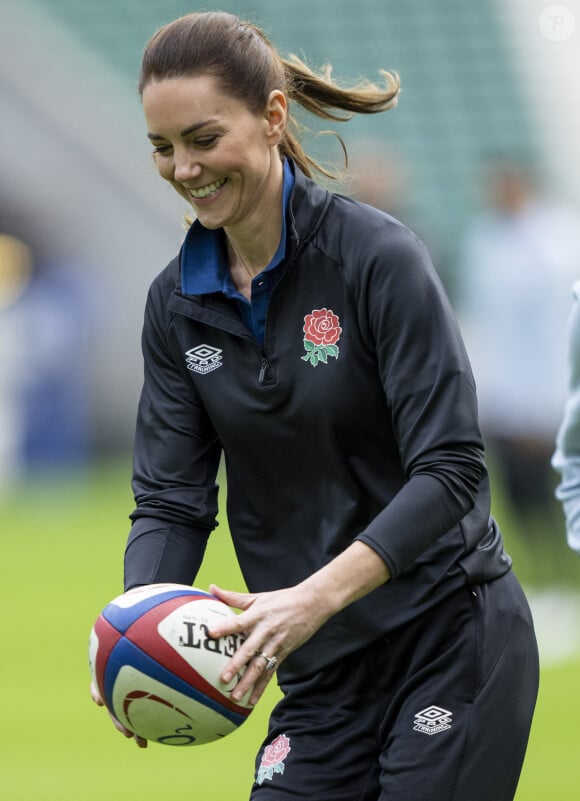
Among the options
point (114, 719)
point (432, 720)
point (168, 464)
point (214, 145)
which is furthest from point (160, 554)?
point (214, 145)

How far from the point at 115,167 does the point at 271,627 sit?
50.3 feet

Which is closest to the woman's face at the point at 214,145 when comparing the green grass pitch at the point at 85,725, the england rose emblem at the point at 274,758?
the england rose emblem at the point at 274,758

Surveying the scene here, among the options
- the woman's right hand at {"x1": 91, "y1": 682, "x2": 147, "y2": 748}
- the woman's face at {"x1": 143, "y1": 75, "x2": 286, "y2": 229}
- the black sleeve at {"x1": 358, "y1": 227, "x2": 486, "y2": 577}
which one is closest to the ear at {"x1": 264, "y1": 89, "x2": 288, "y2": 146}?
the woman's face at {"x1": 143, "y1": 75, "x2": 286, "y2": 229}

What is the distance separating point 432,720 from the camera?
3275 millimetres

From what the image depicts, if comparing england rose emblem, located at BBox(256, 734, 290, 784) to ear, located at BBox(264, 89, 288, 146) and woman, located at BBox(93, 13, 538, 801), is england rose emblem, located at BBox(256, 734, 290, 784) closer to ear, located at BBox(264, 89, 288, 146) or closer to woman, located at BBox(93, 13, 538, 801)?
woman, located at BBox(93, 13, 538, 801)

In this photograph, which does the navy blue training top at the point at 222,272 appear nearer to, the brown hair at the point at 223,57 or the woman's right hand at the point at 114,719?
the brown hair at the point at 223,57

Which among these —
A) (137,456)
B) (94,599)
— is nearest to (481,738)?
(137,456)

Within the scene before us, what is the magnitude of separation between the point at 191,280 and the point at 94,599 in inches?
266

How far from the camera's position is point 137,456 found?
3715 millimetres

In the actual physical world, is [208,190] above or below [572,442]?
above

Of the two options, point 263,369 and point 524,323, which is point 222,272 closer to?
point 263,369

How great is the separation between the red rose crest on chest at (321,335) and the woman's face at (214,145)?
28 cm

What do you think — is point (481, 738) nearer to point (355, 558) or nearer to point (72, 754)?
point (355, 558)

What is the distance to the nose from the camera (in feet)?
10.6
